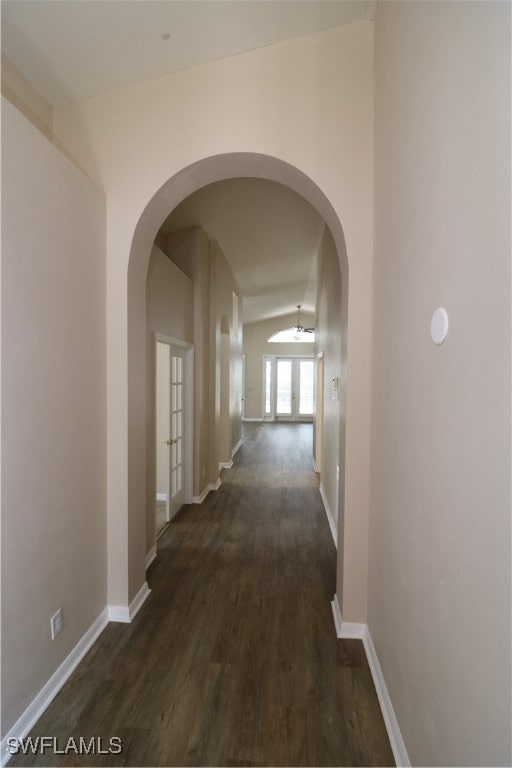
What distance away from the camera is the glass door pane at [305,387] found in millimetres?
13180

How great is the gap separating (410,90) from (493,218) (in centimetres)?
100

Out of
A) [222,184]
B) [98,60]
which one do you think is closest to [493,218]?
[98,60]

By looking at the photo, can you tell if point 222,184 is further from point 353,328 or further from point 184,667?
point 184,667

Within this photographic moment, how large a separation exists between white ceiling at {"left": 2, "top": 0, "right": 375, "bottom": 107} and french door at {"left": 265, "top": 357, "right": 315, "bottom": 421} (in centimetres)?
1108

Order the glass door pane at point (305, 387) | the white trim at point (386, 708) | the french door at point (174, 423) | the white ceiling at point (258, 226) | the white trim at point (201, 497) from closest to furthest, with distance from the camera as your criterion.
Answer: the white trim at point (386, 708) < the white ceiling at point (258, 226) < the french door at point (174, 423) < the white trim at point (201, 497) < the glass door pane at point (305, 387)

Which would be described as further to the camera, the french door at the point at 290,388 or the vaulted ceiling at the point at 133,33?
the french door at the point at 290,388

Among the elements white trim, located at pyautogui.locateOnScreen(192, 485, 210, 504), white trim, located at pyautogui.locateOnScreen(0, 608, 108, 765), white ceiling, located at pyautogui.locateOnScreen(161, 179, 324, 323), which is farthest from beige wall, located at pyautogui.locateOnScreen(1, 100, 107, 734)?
white trim, located at pyautogui.locateOnScreen(192, 485, 210, 504)

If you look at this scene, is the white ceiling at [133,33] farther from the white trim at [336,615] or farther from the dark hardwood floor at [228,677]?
the white trim at [336,615]

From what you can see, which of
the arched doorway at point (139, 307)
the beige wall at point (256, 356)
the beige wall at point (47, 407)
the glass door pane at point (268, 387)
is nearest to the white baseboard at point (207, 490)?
the arched doorway at point (139, 307)

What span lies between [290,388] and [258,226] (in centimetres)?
893

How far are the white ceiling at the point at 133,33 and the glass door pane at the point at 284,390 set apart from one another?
440 inches

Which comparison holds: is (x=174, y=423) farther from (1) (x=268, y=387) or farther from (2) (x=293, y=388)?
(2) (x=293, y=388)

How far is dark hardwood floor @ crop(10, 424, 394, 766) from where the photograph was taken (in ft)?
5.07

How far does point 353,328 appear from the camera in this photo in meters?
2.19
